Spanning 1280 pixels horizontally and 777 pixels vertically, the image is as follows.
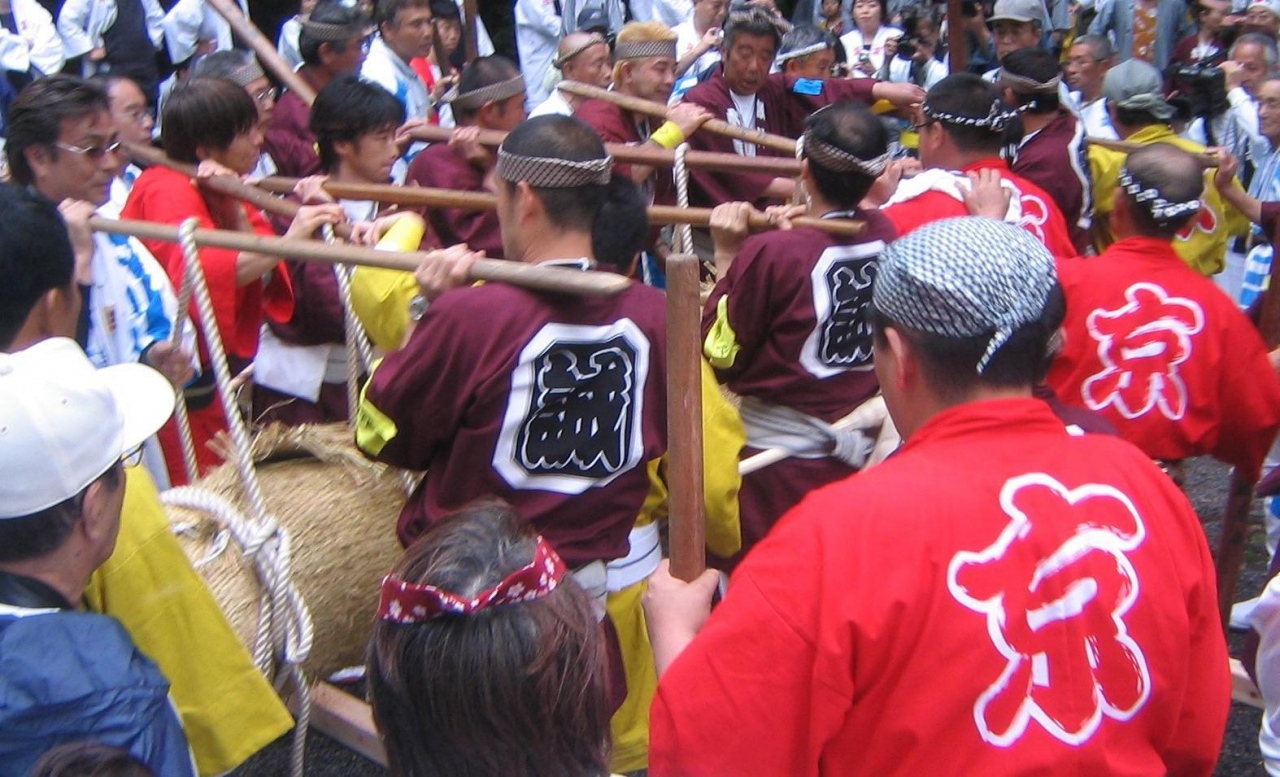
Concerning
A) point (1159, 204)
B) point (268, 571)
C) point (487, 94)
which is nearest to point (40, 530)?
point (268, 571)

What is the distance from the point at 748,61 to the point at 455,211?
1.87 metres

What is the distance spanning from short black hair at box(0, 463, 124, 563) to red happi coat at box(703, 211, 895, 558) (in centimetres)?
186

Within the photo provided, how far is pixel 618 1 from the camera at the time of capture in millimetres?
9445

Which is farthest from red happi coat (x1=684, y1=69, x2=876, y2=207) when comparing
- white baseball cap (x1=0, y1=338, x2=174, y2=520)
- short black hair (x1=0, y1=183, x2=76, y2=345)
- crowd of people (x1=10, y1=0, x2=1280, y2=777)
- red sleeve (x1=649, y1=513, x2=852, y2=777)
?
red sleeve (x1=649, y1=513, x2=852, y2=777)

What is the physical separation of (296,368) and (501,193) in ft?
4.73

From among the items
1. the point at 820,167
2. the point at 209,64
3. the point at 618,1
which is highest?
the point at 820,167

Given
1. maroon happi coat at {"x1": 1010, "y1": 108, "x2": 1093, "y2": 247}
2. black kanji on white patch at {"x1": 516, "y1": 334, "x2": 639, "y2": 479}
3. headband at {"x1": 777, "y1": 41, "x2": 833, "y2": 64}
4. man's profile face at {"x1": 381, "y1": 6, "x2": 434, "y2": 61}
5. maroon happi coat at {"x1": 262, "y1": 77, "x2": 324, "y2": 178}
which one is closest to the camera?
black kanji on white patch at {"x1": 516, "y1": 334, "x2": 639, "y2": 479}

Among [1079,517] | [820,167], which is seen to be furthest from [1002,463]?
[820,167]

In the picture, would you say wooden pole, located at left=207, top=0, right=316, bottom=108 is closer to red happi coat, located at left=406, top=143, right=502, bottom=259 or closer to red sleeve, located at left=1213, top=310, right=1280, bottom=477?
red happi coat, located at left=406, top=143, right=502, bottom=259

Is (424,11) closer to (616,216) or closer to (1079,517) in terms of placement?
(616,216)

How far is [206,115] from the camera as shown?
3520 millimetres

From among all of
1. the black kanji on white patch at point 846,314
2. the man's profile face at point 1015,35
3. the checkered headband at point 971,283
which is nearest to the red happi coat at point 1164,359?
the black kanji on white patch at point 846,314

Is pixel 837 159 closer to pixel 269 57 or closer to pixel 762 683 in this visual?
pixel 762 683

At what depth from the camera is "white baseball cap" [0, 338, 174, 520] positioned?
61.3 inches
